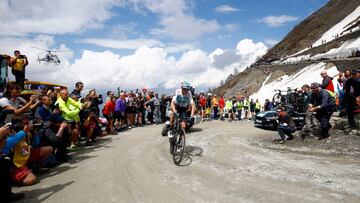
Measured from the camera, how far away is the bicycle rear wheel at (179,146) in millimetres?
7688

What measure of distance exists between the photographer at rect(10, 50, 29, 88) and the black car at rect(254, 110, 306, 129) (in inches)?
473

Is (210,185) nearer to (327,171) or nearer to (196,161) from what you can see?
(196,161)

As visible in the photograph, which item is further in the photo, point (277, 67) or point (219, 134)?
point (277, 67)

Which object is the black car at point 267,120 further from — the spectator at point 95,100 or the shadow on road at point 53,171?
the shadow on road at point 53,171

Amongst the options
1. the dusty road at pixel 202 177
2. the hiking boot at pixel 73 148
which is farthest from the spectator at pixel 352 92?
the hiking boot at pixel 73 148

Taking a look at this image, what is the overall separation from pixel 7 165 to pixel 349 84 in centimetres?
1110

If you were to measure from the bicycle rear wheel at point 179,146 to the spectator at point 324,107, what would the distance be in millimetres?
5349

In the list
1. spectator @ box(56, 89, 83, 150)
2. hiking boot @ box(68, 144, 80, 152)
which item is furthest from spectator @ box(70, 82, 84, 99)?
hiking boot @ box(68, 144, 80, 152)

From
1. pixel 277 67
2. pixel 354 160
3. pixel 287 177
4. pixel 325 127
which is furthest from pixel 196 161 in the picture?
pixel 277 67

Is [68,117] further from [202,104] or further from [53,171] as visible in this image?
[202,104]

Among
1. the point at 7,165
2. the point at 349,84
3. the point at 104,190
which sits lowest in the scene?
the point at 104,190

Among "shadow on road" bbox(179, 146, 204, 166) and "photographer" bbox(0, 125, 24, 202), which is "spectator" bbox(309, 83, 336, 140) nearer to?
"shadow on road" bbox(179, 146, 204, 166)

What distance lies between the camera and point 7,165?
544 centimetres

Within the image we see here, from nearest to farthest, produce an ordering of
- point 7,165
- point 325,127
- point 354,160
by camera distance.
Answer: point 7,165
point 354,160
point 325,127
